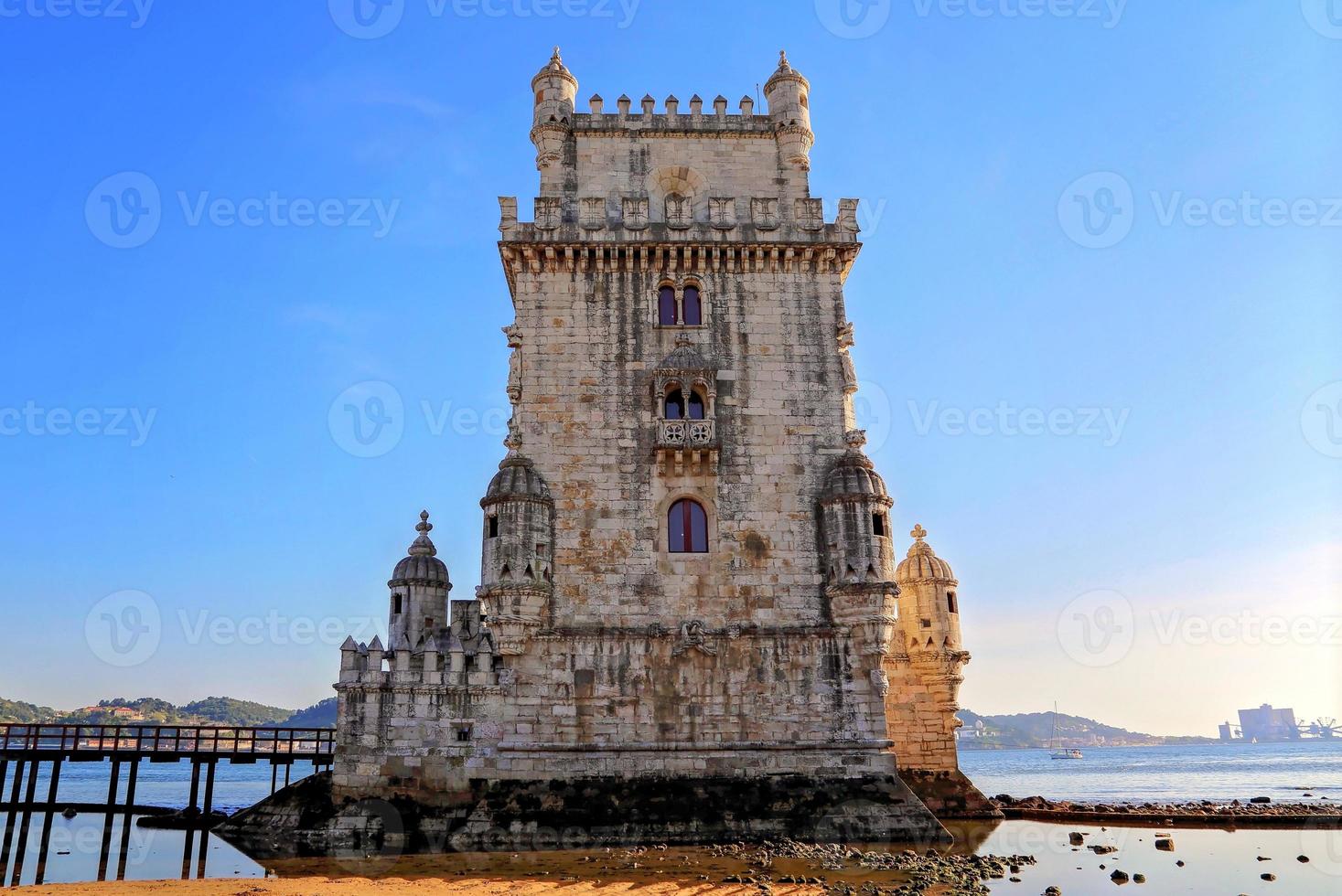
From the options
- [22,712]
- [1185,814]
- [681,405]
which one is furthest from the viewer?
[22,712]

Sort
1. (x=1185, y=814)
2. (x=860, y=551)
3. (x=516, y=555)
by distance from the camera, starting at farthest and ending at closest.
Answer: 1. (x=1185, y=814)
2. (x=860, y=551)
3. (x=516, y=555)

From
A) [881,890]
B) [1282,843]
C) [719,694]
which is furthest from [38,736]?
[1282,843]

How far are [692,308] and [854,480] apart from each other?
7618 mm

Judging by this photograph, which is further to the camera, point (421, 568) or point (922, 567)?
point (922, 567)

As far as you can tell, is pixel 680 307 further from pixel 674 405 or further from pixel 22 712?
pixel 22 712

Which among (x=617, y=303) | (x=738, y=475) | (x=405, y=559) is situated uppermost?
(x=617, y=303)

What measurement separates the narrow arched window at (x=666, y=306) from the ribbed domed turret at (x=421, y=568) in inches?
410

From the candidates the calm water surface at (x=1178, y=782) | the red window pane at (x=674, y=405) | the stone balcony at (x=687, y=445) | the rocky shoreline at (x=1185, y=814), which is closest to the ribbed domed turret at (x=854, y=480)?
the stone balcony at (x=687, y=445)

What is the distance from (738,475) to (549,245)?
9.34m

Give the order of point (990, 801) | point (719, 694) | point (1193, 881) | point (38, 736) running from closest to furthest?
point (1193, 881), point (719, 694), point (38, 736), point (990, 801)

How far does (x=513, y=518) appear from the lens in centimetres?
2583

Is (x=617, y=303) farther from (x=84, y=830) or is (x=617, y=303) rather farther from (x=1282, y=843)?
(x=84, y=830)

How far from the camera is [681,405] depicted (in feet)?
92.8

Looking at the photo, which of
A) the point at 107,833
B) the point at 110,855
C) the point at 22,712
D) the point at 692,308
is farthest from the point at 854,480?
the point at 22,712
